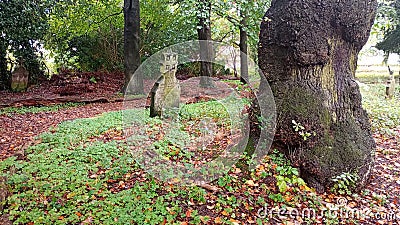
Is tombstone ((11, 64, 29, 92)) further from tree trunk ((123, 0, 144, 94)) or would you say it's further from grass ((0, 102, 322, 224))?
grass ((0, 102, 322, 224))

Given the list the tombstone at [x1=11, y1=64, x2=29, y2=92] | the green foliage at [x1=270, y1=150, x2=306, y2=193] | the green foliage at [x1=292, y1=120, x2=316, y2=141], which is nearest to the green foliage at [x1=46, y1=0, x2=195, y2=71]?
the tombstone at [x1=11, y1=64, x2=29, y2=92]

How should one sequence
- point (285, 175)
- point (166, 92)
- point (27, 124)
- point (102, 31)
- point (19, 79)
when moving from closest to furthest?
point (285, 175)
point (166, 92)
point (27, 124)
point (19, 79)
point (102, 31)

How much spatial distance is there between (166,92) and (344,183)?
418 cm

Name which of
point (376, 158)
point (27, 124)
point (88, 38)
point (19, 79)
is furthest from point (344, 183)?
point (88, 38)

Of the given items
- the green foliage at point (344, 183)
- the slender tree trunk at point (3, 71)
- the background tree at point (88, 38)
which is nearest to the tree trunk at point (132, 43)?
the background tree at point (88, 38)

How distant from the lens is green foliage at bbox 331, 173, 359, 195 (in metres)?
3.88

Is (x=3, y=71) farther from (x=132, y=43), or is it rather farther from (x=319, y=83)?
(x=319, y=83)

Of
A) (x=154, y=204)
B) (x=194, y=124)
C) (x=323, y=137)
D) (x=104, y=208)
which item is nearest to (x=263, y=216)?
Result: (x=154, y=204)

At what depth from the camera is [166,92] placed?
6914mm

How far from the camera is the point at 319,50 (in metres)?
4.15

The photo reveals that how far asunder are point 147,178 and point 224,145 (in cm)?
133

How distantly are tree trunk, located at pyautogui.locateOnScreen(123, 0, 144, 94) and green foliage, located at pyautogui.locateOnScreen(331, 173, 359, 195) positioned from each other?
8.63 meters

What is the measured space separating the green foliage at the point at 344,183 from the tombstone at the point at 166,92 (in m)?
3.91

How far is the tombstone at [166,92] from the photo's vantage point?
6742mm
